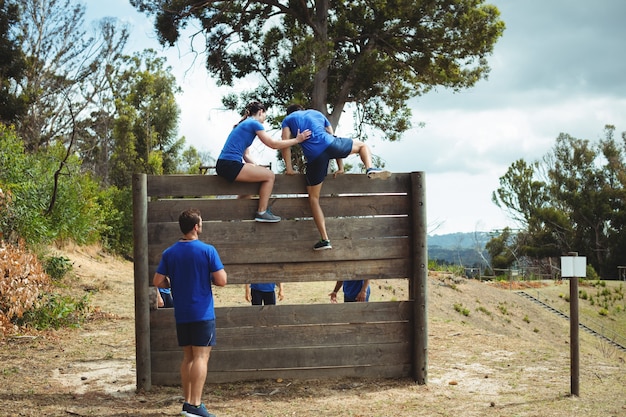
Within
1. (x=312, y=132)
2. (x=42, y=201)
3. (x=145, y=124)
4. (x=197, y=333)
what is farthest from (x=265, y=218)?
(x=145, y=124)

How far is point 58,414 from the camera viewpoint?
6.50 metres

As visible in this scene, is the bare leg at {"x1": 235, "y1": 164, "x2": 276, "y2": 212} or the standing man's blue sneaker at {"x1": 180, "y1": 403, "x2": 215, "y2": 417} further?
the bare leg at {"x1": 235, "y1": 164, "x2": 276, "y2": 212}

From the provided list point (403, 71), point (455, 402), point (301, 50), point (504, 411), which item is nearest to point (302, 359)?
point (455, 402)

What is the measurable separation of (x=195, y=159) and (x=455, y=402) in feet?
126

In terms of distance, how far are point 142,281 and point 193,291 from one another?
1.78 metres

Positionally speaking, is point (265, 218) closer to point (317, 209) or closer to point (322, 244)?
point (317, 209)

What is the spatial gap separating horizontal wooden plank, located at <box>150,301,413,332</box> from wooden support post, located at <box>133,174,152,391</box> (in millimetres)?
140

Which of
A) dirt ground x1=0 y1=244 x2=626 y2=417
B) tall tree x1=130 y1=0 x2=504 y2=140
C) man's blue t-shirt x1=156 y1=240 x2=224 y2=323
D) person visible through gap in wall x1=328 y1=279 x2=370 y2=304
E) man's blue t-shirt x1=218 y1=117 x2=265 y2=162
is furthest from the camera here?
tall tree x1=130 y1=0 x2=504 y2=140

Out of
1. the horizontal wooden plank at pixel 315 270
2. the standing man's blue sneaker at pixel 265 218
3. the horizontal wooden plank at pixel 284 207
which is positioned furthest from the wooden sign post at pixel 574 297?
the standing man's blue sneaker at pixel 265 218

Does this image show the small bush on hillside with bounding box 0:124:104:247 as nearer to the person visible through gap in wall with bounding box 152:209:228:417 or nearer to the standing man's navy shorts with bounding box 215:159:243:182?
the standing man's navy shorts with bounding box 215:159:243:182

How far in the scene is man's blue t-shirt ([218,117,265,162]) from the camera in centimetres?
752

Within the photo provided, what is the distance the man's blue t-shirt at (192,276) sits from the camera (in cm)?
582

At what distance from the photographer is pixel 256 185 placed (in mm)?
7629


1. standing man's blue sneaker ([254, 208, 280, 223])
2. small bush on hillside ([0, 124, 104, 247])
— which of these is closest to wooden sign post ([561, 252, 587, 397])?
standing man's blue sneaker ([254, 208, 280, 223])
